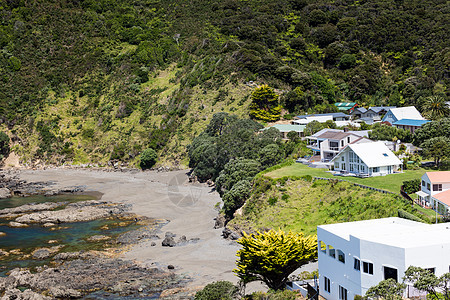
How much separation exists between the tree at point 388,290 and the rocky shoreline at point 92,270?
19799mm

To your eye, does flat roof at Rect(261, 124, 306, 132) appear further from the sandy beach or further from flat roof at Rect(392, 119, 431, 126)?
the sandy beach

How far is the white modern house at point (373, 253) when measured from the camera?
2511cm

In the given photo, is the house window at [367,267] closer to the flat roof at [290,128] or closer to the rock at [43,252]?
the rock at [43,252]

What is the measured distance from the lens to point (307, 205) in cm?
5609

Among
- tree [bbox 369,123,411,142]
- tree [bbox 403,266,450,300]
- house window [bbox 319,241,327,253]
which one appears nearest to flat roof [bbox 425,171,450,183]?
house window [bbox 319,241,327,253]

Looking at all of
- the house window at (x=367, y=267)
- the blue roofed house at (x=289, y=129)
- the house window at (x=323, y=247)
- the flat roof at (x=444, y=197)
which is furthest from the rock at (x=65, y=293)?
the blue roofed house at (x=289, y=129)

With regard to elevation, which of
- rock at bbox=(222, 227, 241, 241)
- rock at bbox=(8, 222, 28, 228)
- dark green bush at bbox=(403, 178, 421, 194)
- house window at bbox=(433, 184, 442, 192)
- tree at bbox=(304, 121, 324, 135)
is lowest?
rock at bbox=(8, 222, 28, 228)

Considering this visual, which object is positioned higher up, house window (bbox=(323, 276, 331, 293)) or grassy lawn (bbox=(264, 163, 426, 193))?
grassy lawn (bbox=(264, 163, 426, 193))

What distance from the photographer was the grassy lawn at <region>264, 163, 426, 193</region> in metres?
53.2

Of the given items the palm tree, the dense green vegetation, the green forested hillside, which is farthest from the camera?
the green forested hillside

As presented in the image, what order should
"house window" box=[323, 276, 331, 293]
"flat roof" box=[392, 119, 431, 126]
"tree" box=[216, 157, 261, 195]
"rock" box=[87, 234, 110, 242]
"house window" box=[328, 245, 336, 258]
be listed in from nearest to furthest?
"house window" box=[328, 245, 336, 258], "house window" box=[323, 276, 331, 293], "rock" box=[87, 234, 110, 242], "tree" box=[216, 157, 261, 195], "flat roof" box=[392, 119, 431, 126]

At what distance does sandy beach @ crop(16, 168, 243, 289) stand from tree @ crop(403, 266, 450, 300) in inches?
740

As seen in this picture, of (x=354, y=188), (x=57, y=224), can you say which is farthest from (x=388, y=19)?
(x=57, y=224)

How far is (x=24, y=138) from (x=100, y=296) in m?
92.8
